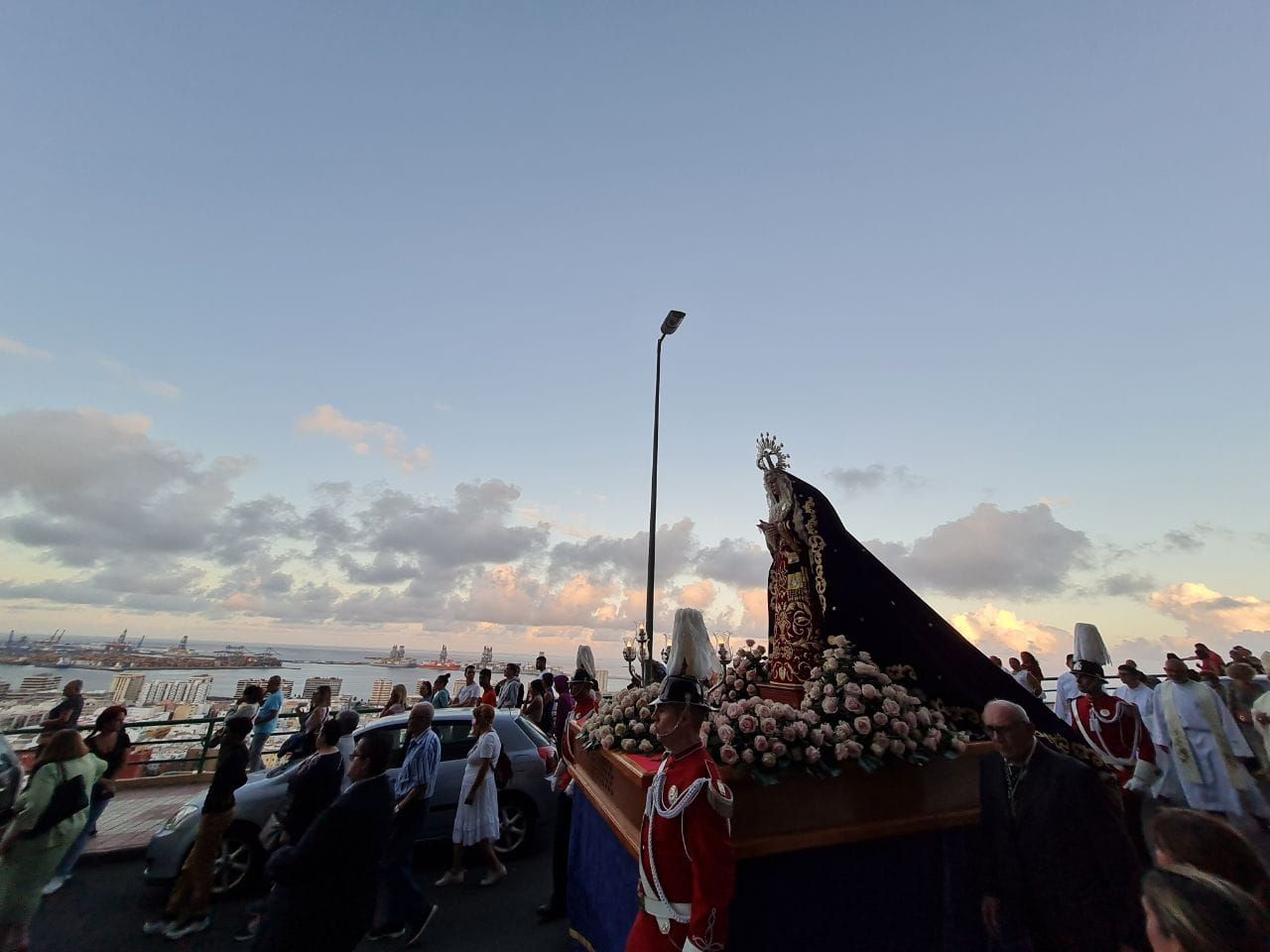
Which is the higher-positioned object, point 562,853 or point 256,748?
point 256,748

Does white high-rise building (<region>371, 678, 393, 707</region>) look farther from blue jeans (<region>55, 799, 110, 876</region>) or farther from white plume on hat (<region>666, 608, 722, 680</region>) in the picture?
white plume on hat (<region>666, 608, 722, 680</region>)

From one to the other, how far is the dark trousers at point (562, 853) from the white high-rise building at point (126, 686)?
9934 mm

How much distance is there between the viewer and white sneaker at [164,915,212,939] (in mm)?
5195

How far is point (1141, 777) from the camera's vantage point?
6.97 m

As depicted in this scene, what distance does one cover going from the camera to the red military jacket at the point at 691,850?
102 inches

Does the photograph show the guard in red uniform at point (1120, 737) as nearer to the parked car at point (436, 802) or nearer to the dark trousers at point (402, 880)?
the parked car at point (436, 802)

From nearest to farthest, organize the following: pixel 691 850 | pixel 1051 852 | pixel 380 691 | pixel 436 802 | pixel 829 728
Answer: pixel 691 850
pixel 1051 852
pixel 829 728
pixel 436 802
pixel 380 691

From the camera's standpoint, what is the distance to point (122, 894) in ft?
19.8

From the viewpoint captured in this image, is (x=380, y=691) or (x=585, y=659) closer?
(x=585, y=659)

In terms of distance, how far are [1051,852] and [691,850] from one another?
2314mm

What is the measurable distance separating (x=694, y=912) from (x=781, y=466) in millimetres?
3973

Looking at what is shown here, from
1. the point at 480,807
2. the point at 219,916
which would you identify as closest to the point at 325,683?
the point at 219,916

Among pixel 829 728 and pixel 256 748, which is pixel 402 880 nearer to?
pixel 829 728

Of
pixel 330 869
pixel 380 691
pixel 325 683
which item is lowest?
pixel 330 869
